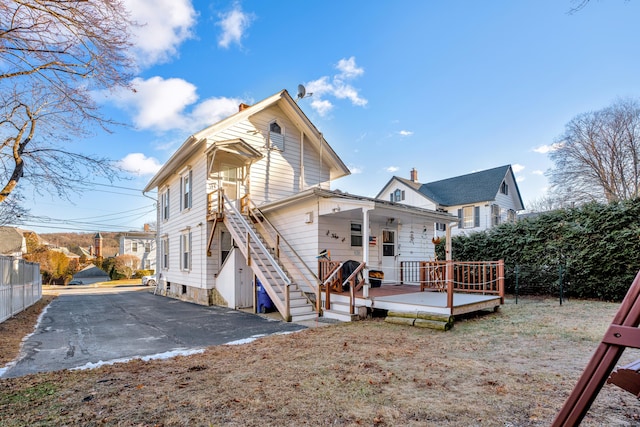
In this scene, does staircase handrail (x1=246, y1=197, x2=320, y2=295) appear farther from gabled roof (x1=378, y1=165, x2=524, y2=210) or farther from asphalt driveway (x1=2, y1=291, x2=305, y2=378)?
gabled roof (x1=378, y1=165, x2=524, y2=210)

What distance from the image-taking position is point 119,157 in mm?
6617

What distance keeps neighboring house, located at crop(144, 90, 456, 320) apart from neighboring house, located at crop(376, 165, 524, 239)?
1307cm

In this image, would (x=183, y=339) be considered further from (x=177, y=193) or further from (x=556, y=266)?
(x=556, y=266)

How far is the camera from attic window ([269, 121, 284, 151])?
13.1 metres

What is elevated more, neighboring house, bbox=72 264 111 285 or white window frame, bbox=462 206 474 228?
white window frame, bbox=462 206 474 228

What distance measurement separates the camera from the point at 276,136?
13.2 meters

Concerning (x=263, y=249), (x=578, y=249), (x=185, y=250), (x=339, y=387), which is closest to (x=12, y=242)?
(x=185, y=250)

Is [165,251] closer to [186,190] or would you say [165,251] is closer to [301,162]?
[186,190]

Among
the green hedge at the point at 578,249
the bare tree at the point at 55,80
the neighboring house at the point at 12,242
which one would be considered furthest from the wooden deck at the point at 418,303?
the neighboring house at the point at 12,242

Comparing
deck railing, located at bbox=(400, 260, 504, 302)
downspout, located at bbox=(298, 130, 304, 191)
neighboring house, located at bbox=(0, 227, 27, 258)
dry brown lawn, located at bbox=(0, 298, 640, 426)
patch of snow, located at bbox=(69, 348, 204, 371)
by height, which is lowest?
patch of snow, located at bbox=(69, 348, 204, 371)

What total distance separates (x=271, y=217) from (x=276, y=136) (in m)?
3.69

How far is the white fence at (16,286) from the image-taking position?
8.37 meters

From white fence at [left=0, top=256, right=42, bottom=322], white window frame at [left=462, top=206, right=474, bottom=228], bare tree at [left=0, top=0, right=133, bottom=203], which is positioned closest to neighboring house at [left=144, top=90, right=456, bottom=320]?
bare tree at [left=0, top=0, right=133, bottom=203]

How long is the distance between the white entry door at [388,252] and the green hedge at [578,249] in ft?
15.2
